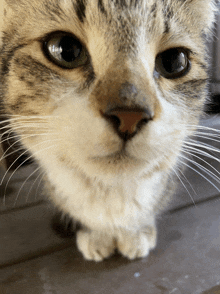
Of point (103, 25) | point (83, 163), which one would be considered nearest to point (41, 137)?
point (83, 163)

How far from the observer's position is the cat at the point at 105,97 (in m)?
0.35

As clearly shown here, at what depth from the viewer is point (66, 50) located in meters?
0.41

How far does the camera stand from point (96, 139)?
34cm

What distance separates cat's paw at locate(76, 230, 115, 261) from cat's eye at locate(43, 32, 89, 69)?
0.32m

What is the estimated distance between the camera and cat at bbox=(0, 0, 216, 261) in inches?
14.0

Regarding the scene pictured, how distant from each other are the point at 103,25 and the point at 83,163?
21cm

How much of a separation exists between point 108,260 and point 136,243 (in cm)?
6

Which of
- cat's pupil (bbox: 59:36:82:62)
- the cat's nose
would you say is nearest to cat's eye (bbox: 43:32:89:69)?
cat's pupil (bbox: 59:36:82:62)

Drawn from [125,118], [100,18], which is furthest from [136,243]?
[100,18]

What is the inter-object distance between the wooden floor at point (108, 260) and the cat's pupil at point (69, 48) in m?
0.29

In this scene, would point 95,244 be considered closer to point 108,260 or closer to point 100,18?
point 108,260

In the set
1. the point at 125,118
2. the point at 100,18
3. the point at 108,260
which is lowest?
the point at 108,260

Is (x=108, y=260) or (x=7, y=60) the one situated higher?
(x=7, y=60)

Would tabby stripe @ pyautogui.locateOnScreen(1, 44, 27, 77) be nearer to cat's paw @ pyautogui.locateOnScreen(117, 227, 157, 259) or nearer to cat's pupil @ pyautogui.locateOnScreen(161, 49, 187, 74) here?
cat's pupil @ pyautogui.locateOnScreen(161, 49, 187, 74)
